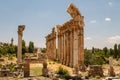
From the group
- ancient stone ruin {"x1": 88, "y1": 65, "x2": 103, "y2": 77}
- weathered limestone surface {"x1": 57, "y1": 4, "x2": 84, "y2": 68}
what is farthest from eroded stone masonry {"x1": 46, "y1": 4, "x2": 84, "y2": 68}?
ancient stone ruin {"x1": 88, "y1": 65, "x2": 103, "y2": 77}

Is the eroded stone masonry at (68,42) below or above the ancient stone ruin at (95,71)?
above

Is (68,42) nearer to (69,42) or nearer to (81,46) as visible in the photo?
(69,42)

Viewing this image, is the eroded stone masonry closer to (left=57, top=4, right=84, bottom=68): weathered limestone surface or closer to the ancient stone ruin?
(left=57, top=4, right=84, bottom=68): weathered limestone surface

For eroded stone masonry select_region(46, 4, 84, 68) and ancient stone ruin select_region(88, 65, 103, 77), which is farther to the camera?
eroded stone masonry select_region(46, 4, 84, 68)

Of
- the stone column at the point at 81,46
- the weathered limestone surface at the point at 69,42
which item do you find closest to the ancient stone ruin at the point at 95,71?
the weathered limestone surface at the point at 69,42

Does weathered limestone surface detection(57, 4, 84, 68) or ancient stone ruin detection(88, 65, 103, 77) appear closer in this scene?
ancient stone ruin detection(88, 65, 103, 77)

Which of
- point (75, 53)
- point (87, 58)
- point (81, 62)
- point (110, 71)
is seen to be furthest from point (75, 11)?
point (87, 58)

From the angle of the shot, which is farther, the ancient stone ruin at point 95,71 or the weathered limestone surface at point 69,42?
the weathered limestone surface at point 69,42

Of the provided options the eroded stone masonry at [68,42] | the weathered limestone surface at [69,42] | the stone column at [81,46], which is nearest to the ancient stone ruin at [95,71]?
the eroded stone masonry at [68,42]

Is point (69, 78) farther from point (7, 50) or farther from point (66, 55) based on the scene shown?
point (7, 50)

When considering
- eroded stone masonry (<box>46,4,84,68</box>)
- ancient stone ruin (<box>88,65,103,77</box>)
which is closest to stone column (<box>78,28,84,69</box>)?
eroded stone masonry (<box>46,4,84,68</box>)

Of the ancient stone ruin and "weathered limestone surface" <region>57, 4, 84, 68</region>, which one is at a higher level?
"weathered limestone surface" <region>57, 4, 84, 68</region>

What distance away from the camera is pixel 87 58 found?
5703 cm

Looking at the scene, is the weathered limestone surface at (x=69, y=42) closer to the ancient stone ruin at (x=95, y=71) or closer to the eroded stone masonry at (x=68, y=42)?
the eroded stone masonry at (x=68, y=42)
